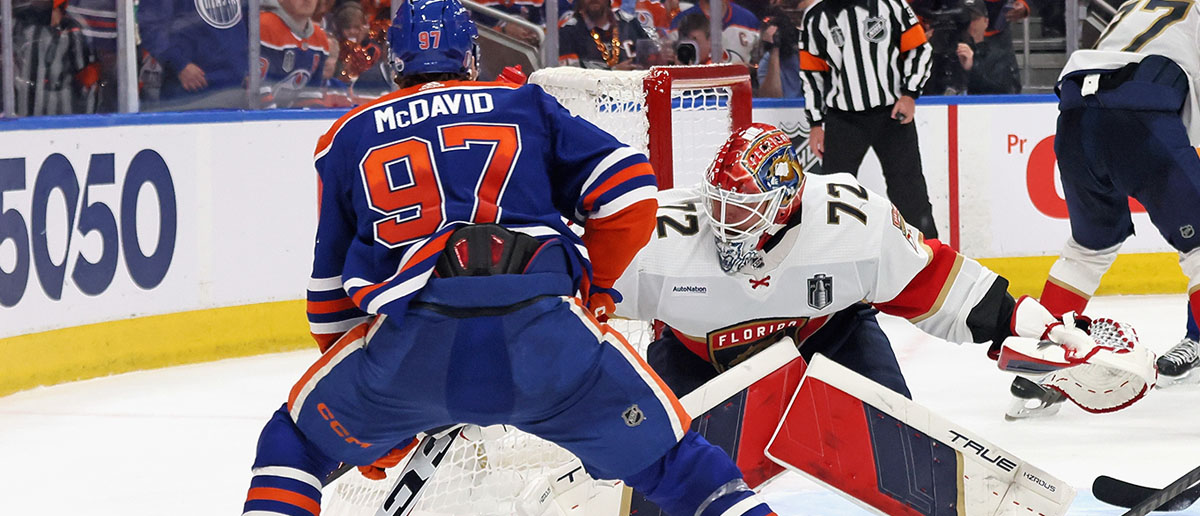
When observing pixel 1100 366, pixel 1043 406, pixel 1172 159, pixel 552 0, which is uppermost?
pixel 552 0

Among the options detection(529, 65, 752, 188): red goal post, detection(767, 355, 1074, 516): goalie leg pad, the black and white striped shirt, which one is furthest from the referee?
detection(767, 355, 1074, 516): goalie leg pad

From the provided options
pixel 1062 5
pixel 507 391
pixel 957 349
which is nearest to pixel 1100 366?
pixel 507 391

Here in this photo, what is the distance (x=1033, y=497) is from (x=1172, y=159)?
1.70 meters

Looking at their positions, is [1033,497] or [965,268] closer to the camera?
[1033,497]

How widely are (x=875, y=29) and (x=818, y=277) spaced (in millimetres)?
3293

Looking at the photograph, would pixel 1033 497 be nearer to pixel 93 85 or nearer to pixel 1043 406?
pixel 1043 406

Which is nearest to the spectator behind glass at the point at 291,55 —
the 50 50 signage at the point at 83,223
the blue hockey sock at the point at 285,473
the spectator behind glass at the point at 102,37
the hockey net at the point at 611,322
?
the spectator behind glass at the point at 102,37

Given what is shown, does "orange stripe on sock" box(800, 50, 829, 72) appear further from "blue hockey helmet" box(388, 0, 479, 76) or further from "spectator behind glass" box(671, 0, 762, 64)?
"blue hockey helmet" box(388, 0, 479, 76)

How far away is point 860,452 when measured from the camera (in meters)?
2.43

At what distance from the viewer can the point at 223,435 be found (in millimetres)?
3836

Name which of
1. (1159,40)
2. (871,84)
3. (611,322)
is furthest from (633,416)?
(871,84)

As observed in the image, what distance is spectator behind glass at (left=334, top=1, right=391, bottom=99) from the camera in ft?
18.1

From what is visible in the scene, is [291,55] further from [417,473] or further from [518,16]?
[417,473]

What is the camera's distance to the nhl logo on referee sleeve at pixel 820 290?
2600 millimetres
